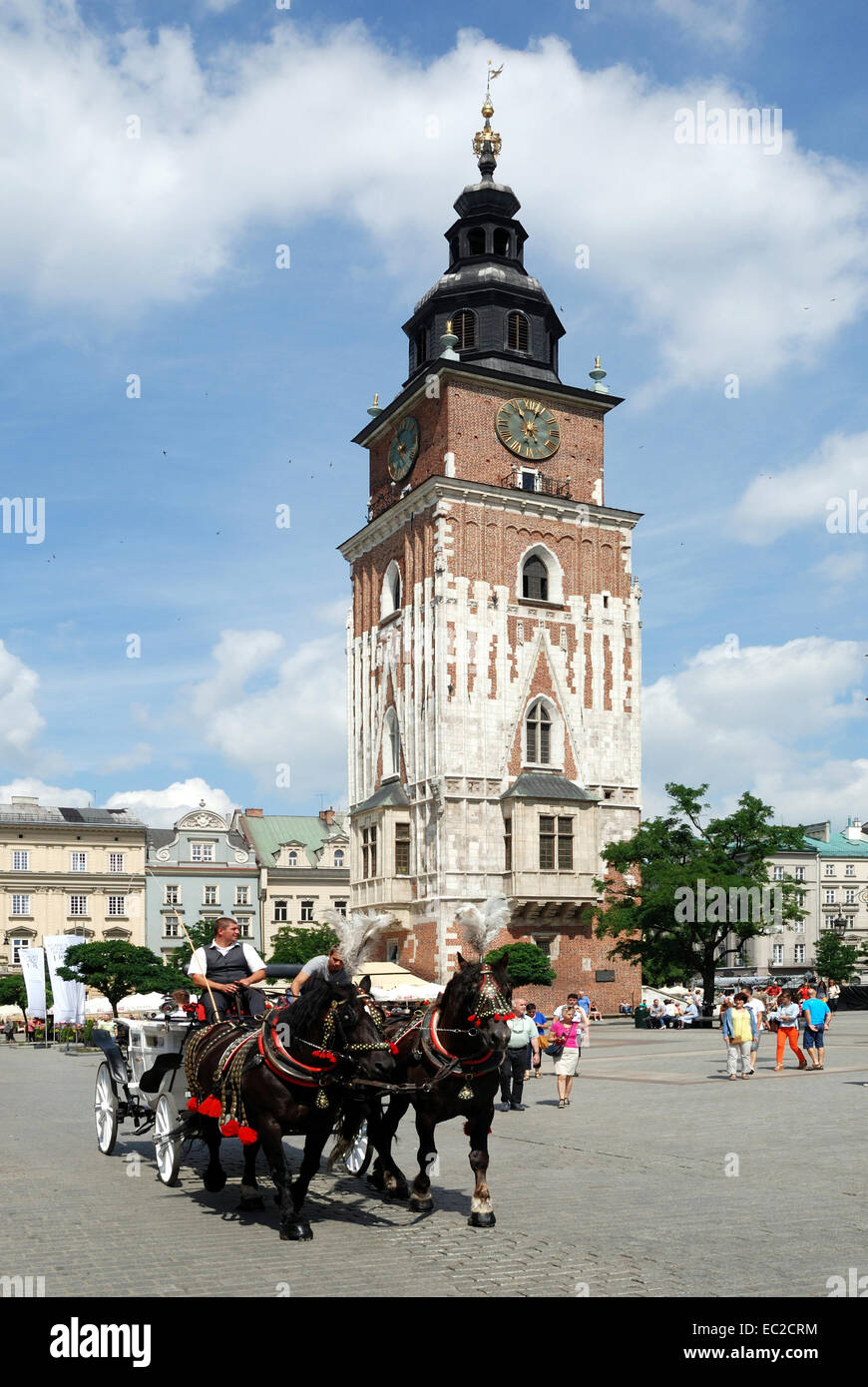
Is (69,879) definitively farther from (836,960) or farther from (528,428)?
(836,960)

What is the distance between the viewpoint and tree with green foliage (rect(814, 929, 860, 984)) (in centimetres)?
9238

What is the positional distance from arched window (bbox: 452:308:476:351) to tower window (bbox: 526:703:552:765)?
17.0m

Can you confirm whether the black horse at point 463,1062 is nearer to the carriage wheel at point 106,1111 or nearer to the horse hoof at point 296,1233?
the horse hoof at point 296,1233

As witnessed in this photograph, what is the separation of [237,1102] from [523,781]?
1621 inches

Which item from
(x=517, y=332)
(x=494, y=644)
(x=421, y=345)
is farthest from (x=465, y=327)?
(x=494, y=644)

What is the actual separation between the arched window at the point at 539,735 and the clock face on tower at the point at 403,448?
12.4 metres

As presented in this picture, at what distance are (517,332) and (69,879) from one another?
5245cm

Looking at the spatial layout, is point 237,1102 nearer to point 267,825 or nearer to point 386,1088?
point 386,1088

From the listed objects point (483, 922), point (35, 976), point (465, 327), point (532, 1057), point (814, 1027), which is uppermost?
point (465, 327)

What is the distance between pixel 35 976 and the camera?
146ft

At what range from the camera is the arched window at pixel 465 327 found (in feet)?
186

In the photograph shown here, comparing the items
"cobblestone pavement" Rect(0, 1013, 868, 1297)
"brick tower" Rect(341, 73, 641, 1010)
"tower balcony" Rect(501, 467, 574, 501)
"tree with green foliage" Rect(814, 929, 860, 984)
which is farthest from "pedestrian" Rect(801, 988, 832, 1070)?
"tree with green foliage" Rect(814, 929, 860, 984)

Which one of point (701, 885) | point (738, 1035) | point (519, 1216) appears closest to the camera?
point (519, 1216)
